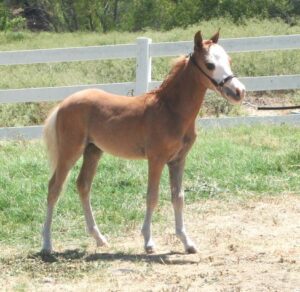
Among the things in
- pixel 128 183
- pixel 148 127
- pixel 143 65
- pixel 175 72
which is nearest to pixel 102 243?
pixel 148 127

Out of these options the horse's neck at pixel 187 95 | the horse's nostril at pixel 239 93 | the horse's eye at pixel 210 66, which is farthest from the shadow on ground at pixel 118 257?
the horse's eye at pixel 210 66

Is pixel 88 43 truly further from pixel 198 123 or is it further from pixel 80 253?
pixel 80 253

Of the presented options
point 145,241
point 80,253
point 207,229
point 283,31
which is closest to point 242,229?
point 207,229

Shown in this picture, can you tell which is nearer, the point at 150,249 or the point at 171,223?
the point at 150,249

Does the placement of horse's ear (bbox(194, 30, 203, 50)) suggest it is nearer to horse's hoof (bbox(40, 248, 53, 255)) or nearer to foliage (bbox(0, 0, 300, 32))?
horse's hoof (bbox(40, 248, 53, 255))

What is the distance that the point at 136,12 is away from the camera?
129ft

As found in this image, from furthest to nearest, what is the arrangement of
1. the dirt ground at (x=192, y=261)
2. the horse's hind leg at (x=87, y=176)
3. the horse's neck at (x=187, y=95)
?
the horse's hind leg at (x=87, y=176) → the horse's neck at (x=187, y=95) → the dirt ground at (x=192, y=261)

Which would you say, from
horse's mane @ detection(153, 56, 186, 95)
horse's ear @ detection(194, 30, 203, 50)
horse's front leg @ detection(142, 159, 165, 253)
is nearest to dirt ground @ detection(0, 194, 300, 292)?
horse's front leg @ detection(142, 159, 165, 253)

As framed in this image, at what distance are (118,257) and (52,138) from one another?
122 cm

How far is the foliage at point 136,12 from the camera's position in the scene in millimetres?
31344

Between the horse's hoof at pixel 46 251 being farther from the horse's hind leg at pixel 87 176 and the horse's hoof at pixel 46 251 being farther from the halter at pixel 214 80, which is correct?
the halter at pixel 214 80

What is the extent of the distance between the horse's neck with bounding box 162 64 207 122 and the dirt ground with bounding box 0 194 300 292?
1.17 meters

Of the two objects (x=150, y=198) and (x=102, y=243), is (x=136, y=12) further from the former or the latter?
(x=150, y=198)

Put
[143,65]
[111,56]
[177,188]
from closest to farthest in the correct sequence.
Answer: [177,188], [143,65], [111,56]
